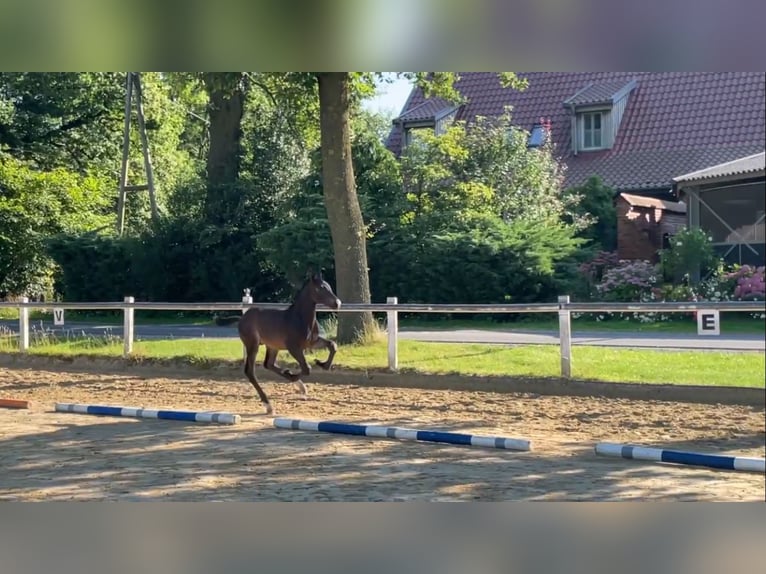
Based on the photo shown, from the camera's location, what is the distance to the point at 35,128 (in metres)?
5.04

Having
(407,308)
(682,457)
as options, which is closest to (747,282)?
(682,457)

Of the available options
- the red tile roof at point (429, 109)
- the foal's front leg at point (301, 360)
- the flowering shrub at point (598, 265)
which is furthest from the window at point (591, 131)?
the foal's front leg at point (301, 360)

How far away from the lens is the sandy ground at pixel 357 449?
13.6 ft

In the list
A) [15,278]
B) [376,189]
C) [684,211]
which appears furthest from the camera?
[15,278]

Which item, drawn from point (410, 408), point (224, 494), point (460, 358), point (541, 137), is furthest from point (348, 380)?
point (541, 137)

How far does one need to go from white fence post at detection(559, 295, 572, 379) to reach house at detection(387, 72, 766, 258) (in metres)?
0.56

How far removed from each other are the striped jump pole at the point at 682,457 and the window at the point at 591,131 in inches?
54.5

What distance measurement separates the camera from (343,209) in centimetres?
489

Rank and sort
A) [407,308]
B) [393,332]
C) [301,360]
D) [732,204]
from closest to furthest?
[732,204] → [407,308] → [393,332] → [301,360]

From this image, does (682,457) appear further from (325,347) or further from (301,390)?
(301,390)

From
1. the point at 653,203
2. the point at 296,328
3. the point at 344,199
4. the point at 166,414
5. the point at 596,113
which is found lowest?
the point at 166,414

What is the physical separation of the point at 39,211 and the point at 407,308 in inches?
78.7
